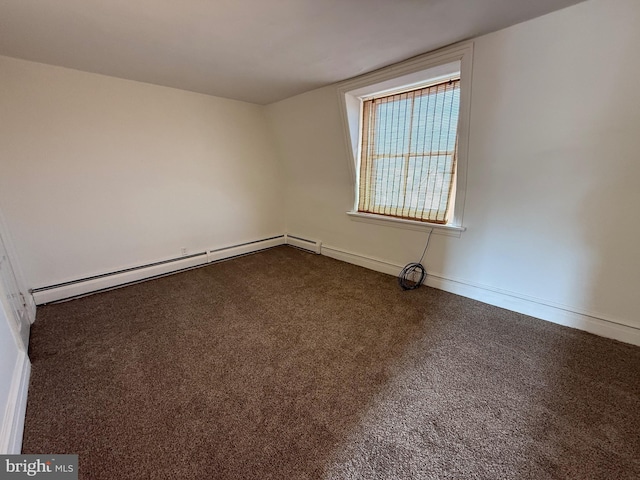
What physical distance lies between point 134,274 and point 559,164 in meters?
4.06

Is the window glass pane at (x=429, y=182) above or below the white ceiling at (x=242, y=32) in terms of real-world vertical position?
Answer: below

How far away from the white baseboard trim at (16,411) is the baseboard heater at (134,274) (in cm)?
112

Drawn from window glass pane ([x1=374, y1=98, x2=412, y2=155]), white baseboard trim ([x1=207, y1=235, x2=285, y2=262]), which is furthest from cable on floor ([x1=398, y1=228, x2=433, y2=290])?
white baseboard trim ([x1=207, y1=235, x2=285, y2=262])

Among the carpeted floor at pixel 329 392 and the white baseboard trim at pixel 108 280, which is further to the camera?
the white baseboard trim at pixel 108 280

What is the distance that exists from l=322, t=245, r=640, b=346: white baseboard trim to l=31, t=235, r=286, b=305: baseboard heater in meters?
2.13

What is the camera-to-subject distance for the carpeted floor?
1201 mm

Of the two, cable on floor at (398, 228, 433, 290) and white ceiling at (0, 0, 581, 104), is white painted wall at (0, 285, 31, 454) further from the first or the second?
cable on floor at (398, 228, 433, 290)

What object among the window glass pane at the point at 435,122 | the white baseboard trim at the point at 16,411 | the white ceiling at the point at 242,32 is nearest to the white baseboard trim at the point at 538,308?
the window glass pane at the point at 435,122

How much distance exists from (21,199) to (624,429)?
14.6 ft

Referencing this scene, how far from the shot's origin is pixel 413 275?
297 centimetres

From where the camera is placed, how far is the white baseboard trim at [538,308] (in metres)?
1.93

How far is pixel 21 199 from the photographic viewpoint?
2369mm

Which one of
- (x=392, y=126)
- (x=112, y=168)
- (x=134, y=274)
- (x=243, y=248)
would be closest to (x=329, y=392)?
(x=392, y=126)

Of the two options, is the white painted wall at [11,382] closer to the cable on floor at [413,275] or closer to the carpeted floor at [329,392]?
the carpeted floor at [329,392]
